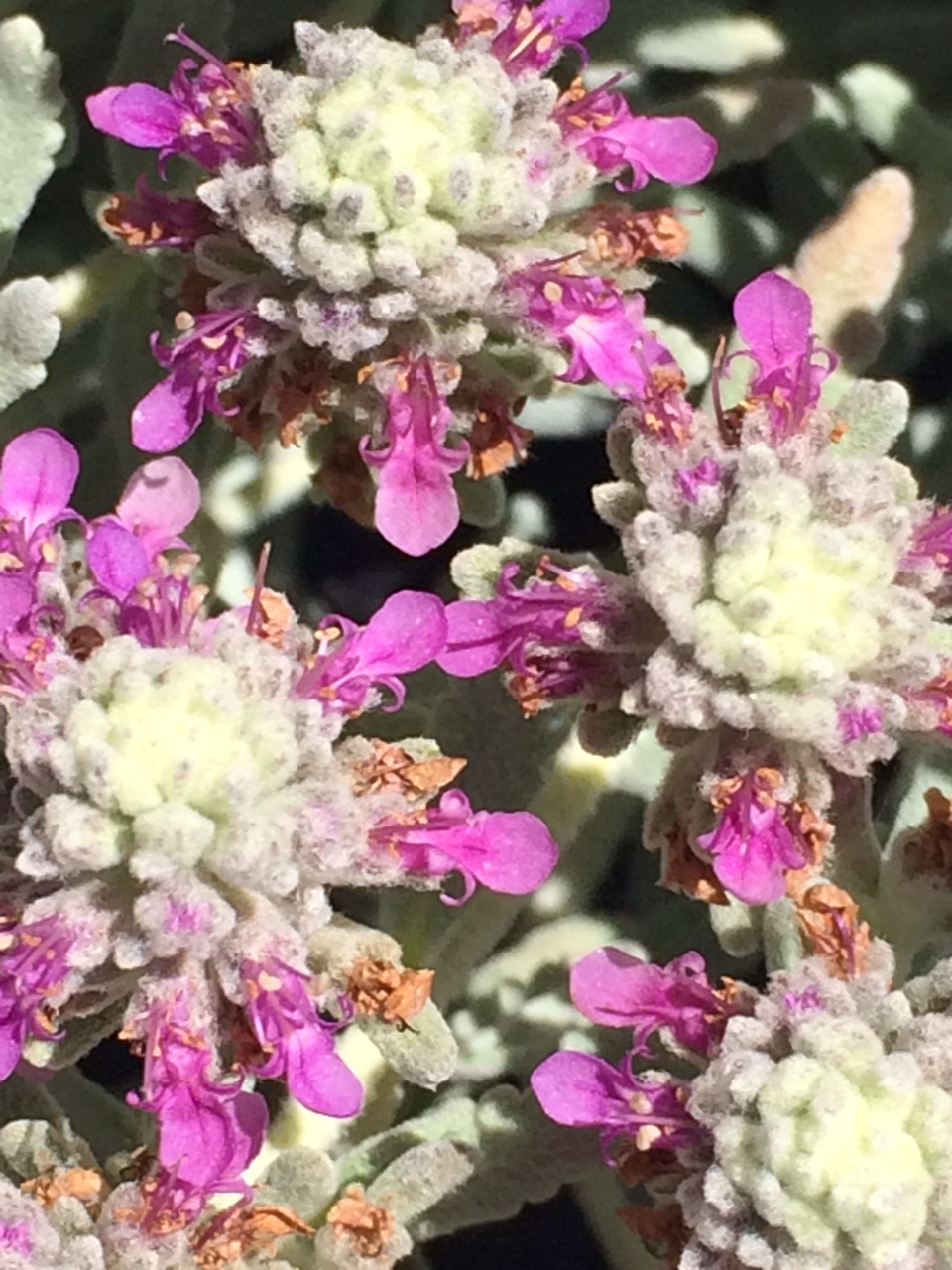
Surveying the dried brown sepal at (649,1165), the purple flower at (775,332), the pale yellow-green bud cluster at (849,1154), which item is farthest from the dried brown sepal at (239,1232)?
the purple flower at (775,332)

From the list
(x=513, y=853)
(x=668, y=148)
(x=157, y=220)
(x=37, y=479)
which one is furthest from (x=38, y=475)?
(x=668, y=148)

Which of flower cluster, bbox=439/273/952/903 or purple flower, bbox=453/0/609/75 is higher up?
purple flower, bbox=453/0/609/75

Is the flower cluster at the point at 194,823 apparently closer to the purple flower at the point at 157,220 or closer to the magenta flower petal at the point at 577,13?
the purple flower at the point at 157,220

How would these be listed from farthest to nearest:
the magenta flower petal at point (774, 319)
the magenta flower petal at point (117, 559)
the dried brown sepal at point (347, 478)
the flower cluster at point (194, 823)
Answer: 1. the dried brown sepal at point (347, 478)
2. the magenta flower petal at point (774, 319)
3. the magenta flower petal at point (117, 559)
4. the flower cluster at point (194, 823)

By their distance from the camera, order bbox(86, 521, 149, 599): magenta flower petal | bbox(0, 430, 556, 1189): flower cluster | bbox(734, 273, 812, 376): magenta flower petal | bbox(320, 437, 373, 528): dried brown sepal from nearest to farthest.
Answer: bbox(0, 430, 556, 1189): flower cluster → bbox(86, 521, 149, 599): magenta flower petal → bbox(734, 273, 812, 376): magenta flower petal → bbox(320, 437, 373, 528): dried brown sepal

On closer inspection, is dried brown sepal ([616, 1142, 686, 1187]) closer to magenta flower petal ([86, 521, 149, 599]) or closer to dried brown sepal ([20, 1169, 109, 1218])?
dried brown sepal ([20, 1169, 109, 1218])

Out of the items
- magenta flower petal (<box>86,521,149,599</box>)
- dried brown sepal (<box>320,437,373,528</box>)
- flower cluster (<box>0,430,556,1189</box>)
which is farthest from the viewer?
dried brown sepal (<box>320,437,373,528</box>)

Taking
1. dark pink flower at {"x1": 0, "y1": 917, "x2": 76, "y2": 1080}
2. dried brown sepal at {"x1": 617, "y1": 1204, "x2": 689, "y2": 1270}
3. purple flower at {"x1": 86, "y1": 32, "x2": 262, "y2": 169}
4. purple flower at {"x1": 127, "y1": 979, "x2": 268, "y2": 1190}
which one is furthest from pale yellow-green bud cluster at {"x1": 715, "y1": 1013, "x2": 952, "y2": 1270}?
purple flower at {"x1": 86, "y1": 32, "x2": 262, "y2": 169}

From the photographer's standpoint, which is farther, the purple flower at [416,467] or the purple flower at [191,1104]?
the purple flower at [416,467]
